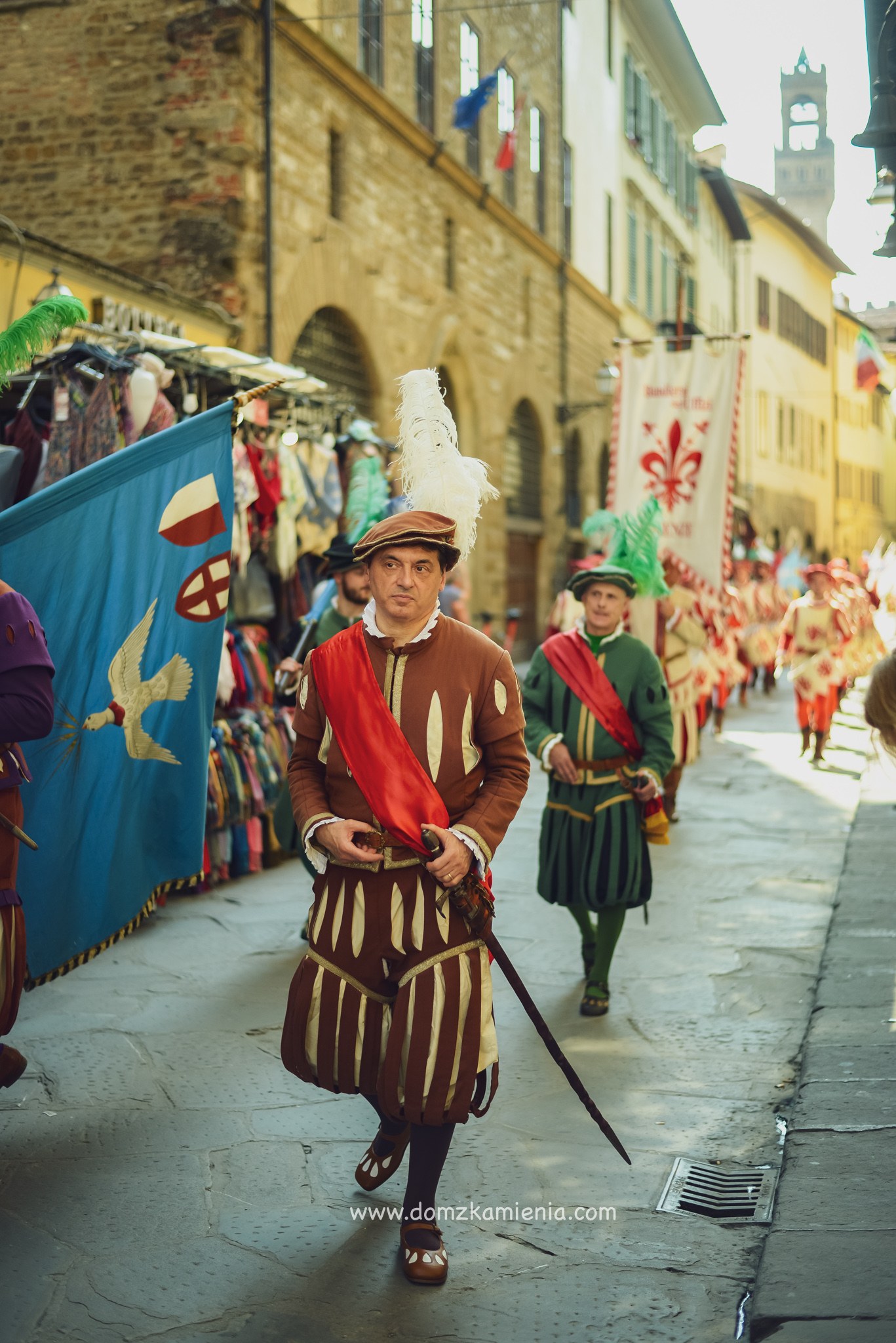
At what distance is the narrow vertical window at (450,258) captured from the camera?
707 inches

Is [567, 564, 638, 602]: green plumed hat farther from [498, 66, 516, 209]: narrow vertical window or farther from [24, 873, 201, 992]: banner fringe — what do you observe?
[498, 66, 516, 209]: narrow vertical window

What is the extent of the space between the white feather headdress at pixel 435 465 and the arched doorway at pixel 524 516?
17480 millimetres

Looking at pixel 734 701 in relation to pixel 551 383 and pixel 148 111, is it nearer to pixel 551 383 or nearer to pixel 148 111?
pixel 551 383

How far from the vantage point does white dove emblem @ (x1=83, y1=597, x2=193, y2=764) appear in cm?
420

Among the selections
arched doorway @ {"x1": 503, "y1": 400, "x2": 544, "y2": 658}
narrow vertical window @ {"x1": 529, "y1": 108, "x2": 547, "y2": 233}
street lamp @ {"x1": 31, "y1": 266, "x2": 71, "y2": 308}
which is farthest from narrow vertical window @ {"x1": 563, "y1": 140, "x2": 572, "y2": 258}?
street lamp @ {"x1": 31, "y1": 266, "x2": 71, "y2": 308}

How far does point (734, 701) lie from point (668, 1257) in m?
17.4

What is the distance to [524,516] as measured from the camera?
22453 millimetres

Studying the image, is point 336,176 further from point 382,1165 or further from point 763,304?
point 763,304

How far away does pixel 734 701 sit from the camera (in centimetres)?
2030

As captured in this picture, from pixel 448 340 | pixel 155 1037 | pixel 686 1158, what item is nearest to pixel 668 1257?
pixel 686 1158

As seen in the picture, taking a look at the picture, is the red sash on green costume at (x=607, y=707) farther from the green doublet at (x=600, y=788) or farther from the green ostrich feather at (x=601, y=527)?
the green ostrich feather at (x=601, y=527)

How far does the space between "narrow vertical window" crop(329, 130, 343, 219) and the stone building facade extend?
17 millimetres

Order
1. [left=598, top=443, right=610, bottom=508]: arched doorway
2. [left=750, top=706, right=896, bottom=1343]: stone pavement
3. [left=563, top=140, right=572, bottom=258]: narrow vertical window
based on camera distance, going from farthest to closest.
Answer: [left=598, top=443, right=610, bottom=508]: arched doorway
[left=563, top=140, right=572, bottom=258]: narrow vertical window
[left=750, top=706, right=896, bottom=1343]: stone pavement

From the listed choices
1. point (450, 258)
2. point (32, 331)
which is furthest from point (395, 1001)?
point (450, 258)
